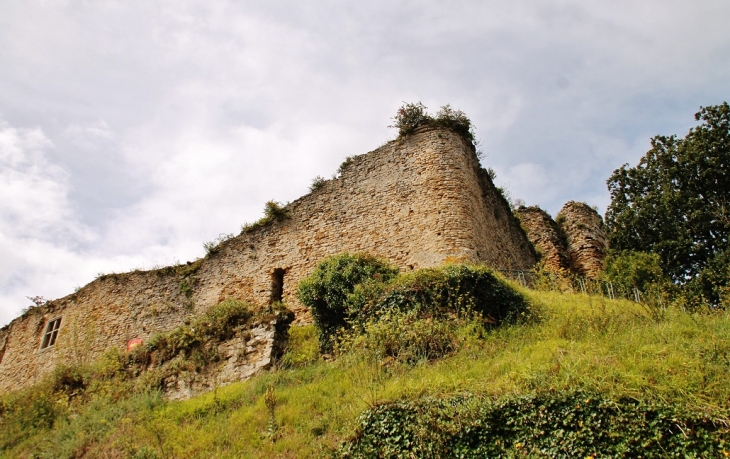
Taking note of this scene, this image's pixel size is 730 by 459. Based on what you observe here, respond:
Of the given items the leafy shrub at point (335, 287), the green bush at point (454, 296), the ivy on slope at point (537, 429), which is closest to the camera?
the ivy on slope at point (537, 429)

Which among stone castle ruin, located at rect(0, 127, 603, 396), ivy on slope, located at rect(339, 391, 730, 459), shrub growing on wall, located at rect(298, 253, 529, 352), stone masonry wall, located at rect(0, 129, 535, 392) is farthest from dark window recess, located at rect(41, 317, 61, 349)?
ivy on slope, located at rect(339, 391, 730, 459)

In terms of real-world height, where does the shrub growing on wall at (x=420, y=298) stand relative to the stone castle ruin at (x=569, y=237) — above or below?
below

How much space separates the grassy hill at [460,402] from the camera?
582 centimetres

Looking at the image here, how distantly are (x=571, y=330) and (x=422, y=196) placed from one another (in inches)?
249

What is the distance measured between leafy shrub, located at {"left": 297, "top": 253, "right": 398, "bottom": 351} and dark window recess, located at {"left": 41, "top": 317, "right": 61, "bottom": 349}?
11.4m

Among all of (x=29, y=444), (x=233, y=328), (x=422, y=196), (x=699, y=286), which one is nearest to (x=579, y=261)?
(x=699, y=286)

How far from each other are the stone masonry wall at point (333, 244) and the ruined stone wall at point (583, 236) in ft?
7.66

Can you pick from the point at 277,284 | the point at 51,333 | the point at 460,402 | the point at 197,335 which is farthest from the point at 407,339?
the point at 51,333

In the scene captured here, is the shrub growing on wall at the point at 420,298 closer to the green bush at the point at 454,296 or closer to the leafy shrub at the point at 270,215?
the green bush at the point at 454,296

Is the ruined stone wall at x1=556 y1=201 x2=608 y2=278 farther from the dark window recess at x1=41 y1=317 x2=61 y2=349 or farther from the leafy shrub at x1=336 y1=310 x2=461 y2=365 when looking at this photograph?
the dark window recess at x1=41 y1=317 x2=61 y2=349

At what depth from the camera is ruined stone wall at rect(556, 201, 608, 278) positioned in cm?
1992

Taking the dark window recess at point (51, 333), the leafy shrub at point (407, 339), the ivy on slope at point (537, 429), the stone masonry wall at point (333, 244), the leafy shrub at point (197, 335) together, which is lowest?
the ivy on slope at point (537, 429)

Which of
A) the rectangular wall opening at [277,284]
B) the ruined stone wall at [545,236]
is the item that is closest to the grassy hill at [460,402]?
the rectangular wall opening at [277,284]

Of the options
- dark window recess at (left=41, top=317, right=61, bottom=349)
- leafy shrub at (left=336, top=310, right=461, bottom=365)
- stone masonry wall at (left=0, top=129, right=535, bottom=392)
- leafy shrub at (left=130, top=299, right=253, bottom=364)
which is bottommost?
leafy shrub at (left=336, top=310, right=461, bottom=365)
